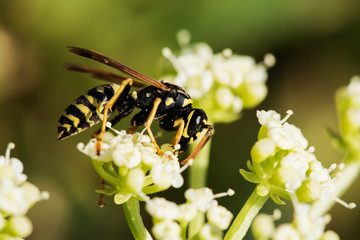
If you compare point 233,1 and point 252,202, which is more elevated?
point 233,1

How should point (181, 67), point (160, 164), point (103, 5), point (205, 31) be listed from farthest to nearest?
point (205, 31) → point (103, 5) → point (181, 67) → point (160, 164)

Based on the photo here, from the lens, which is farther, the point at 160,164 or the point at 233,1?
the point at 233,1

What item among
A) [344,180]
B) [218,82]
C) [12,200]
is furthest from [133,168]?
[344,180]

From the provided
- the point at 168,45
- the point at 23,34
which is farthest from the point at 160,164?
the point at 23,34

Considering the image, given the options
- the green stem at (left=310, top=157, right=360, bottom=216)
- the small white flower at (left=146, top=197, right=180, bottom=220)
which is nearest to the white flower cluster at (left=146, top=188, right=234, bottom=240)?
the small white flower at (left=146, top=197, right=180, bottom=220)

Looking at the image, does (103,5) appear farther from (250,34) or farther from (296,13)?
(296,13)

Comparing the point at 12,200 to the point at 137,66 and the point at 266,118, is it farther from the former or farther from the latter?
the point at 137,66
